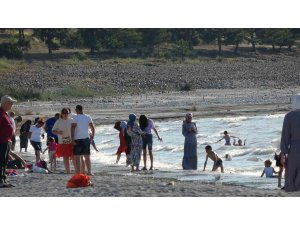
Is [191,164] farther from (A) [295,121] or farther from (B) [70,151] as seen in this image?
(A) [295,121]

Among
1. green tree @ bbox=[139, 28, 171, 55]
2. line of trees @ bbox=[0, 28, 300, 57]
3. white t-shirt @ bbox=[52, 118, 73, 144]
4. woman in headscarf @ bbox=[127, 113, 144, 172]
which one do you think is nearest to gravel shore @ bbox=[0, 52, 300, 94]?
line of trees @ bbox=[0, 28, 300, 57]

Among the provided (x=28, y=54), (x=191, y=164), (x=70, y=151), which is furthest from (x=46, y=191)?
→ (x=28, y=54)

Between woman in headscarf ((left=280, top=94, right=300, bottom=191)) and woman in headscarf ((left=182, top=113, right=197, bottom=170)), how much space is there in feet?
26.6

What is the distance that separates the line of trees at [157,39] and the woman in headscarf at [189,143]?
38672mm

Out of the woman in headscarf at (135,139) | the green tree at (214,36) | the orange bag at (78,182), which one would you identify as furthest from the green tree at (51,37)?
the orange bag at (78,182)

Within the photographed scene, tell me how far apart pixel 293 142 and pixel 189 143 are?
861cm

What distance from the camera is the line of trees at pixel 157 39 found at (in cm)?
6156

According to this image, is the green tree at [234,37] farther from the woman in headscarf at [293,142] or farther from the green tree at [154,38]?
the woman in headscarf at [293,142]

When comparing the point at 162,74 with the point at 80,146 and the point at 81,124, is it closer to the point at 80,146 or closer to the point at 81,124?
the point at 80,146

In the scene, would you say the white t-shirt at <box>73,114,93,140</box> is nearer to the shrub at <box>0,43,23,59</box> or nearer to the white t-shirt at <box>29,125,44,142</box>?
the white t-shirt at <box>29,125,44,142</box>

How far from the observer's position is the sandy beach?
13742 mm

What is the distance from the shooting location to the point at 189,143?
1991 centimetres

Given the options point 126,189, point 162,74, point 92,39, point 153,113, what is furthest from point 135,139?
point 92,39

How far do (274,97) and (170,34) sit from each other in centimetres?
1720
